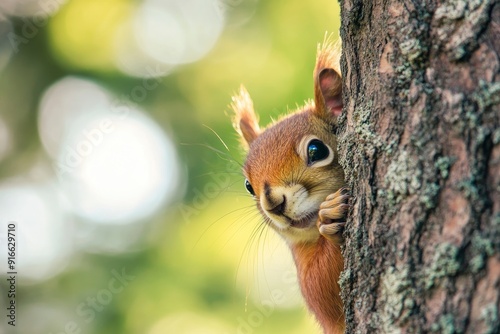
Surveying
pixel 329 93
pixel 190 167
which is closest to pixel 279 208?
pixel 329 93

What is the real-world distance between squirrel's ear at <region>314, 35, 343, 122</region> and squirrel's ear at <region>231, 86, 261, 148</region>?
0.71 metres

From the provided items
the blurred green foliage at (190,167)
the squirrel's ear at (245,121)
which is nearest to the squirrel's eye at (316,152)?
the squirrel's ear at (245,121)

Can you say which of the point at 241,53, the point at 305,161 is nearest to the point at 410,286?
the point at 305,161

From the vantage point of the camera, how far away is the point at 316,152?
9.57ft

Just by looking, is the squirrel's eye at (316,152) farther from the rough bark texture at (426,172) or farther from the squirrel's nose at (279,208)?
the rough bark texture at (426,172)

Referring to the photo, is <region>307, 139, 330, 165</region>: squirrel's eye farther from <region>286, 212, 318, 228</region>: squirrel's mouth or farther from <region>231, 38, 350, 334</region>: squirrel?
<region>286, 212, 318, 228</region>: squirrel's mouth

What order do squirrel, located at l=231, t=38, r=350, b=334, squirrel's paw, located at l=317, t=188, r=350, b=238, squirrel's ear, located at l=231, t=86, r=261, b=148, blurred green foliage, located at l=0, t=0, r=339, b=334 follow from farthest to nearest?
blurred green foliage, located at l=0, t=0, r=339, b=334
squirrel's ear, located at l=231, t=86, r=261, b=148
squirrel, located at l=231, t=38, r=350, b=334
squirrel's paw, located at l=317, t=188, r=350, b=238

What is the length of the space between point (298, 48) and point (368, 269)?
3.66 meters

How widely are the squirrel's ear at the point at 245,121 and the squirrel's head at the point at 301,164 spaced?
1.47ft

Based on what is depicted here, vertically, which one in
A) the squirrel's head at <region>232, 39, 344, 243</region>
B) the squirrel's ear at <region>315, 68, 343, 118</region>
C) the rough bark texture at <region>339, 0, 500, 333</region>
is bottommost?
the rough bark texture at <region>339, 0, 500, 333</region>

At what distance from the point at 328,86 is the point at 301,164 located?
0.52m

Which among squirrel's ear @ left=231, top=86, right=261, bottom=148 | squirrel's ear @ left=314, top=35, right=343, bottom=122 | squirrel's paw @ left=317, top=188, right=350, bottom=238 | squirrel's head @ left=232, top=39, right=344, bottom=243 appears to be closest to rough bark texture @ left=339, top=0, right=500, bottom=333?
squirrel's paw @ left=317, top=188, right=350, bottom=238

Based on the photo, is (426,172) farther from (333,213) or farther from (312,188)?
(312,188)

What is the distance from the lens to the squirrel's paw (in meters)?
2.49
